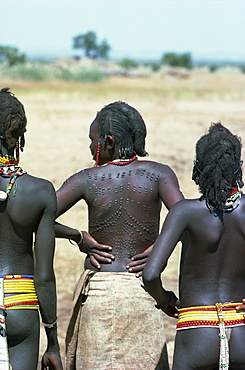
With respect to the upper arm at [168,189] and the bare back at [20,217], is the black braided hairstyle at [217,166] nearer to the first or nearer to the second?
the upper arm at [168,189]

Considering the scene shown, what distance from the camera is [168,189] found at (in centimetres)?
371

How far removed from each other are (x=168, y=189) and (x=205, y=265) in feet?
2.44

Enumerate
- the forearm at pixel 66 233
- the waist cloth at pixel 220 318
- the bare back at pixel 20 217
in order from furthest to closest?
the forearm at pixel 66 233, the bare back at pixel 20 217, the waist cloth at pixel 220 318

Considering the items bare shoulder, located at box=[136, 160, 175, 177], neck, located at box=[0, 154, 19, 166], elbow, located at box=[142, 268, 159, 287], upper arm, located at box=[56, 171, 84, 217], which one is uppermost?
neck, located at box=[0, 154, 19, 166]

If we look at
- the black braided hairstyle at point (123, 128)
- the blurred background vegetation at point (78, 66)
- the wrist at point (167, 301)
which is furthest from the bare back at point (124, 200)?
the blurred background vegetation at point (78, 66)

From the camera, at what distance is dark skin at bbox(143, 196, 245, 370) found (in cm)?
302

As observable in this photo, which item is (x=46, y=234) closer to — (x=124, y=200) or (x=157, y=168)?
(x=124, y=200)

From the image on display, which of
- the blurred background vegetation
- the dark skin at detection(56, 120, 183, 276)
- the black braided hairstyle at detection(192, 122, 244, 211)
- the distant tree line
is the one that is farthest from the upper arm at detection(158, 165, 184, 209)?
the distant tree line

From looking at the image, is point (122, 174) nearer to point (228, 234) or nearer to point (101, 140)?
point (101, 140)

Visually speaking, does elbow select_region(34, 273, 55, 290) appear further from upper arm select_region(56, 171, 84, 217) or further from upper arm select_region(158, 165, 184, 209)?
upper arm select_region(158, 165, 184, 209)

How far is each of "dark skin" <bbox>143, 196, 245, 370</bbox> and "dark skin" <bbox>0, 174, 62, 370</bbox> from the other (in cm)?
51

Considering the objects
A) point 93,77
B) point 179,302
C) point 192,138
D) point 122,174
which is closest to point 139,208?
point 122,174

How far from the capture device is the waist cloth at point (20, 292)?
3197 millimetres

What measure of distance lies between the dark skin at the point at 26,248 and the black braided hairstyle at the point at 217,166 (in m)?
0.69
